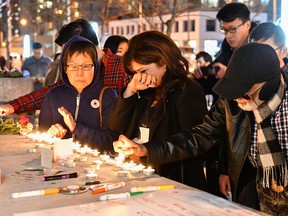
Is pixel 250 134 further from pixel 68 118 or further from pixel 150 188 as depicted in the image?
pixel 68 118

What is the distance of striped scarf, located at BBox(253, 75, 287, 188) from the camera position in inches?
121

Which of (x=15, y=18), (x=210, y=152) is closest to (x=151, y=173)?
(x=210, y=152)

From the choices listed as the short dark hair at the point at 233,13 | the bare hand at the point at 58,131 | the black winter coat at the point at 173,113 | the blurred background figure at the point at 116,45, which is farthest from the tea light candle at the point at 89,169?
the blurred background figure at the point at 116,45

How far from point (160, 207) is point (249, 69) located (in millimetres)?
856

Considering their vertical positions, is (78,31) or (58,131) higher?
(78,31)

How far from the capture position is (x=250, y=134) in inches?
128

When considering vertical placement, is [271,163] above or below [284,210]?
above

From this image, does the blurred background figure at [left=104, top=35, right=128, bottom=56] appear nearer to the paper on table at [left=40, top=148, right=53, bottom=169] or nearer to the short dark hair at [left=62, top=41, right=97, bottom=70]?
the short dark hair at [left=62, top=41, right=97, bottom=70]

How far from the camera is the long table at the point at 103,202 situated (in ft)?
8.15

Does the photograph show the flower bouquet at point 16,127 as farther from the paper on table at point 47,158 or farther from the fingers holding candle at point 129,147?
the fingers holding candle at point 129,147

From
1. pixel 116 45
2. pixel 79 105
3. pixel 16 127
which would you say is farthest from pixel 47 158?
pixel 116 45

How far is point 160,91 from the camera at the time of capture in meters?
3.81

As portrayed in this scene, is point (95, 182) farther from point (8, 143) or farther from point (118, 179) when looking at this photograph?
point (8, 143)

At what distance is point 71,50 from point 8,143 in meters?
0.85
